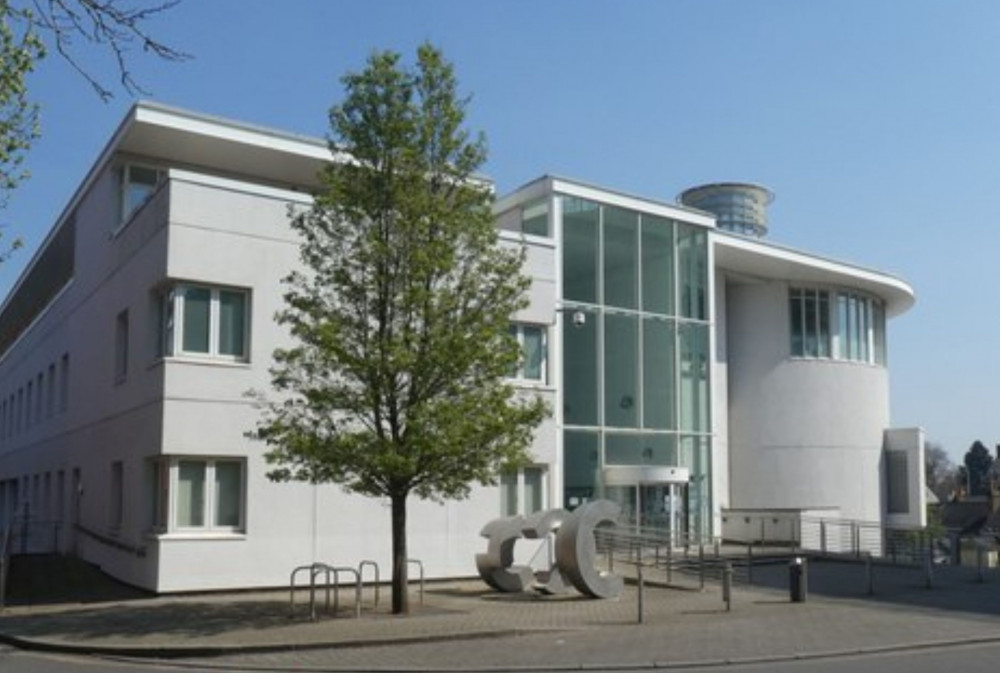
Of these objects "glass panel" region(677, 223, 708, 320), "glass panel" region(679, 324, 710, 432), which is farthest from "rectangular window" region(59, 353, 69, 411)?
"glass panel" region(677, 223, 708, 320)

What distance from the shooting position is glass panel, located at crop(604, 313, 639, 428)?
103 ft

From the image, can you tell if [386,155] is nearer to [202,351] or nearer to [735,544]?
[202,351]

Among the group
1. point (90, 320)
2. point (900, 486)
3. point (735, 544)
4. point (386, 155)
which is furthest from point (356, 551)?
point (900, 486)

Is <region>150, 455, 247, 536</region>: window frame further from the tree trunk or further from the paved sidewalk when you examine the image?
the tree trunk

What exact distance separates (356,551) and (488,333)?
743 cm

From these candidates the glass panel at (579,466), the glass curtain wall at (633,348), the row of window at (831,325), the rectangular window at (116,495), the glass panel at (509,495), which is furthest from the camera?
the row of window at (831,325)

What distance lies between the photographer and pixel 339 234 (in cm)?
1814

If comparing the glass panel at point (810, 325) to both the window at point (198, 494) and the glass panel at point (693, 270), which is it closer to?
the glass panel at point (693, 270)

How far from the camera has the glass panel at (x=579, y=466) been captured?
1174 inches

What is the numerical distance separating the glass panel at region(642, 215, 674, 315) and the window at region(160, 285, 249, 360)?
555 inches

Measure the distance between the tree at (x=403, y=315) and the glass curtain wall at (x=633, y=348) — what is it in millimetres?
10328

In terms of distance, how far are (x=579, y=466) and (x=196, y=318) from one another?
40.0ft

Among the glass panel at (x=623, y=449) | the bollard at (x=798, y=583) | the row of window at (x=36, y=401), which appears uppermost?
the row of window at (x=36, y=401)

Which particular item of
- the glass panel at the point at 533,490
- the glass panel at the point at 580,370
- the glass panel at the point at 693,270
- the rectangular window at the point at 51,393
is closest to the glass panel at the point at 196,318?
the glass panel at the point at 533,490
